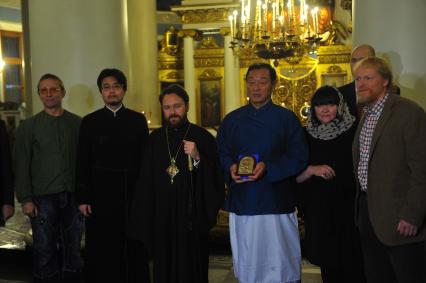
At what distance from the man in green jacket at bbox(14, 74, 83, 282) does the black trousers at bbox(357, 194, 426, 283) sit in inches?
89.4

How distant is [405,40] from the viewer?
14.8ft

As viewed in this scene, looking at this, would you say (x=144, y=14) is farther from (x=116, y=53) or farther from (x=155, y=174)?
(x=155, y=174)

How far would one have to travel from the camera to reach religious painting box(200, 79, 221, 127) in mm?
15062

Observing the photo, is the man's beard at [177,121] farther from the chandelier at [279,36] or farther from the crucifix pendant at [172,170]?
the chandelier at [279,36]

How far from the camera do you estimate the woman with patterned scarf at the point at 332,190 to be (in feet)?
12.3

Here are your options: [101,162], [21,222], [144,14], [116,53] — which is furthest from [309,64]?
[101,162]

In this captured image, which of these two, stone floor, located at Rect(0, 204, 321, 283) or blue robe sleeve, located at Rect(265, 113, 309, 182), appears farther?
stone floor, located at Rect(0, 204, 321, 283)

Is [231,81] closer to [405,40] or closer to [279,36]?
[279,36]

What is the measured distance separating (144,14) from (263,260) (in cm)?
608

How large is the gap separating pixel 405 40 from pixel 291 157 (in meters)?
1.52

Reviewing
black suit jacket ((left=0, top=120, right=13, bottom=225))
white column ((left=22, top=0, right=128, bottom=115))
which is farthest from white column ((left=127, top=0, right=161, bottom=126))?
black suit jacket ((left=0, top=120, right=13, bottom=225))

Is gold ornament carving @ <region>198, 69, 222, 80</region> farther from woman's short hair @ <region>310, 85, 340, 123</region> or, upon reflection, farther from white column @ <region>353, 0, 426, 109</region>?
woman's short hair @ <region>310, 85, 340, 123</region>

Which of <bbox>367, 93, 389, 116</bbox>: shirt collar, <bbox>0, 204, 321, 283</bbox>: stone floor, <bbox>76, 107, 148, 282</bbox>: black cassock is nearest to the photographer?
<bbox>367, 93, 389, 116</bbox>: shirt collar

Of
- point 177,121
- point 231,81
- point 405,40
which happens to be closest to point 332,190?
point 177,121
